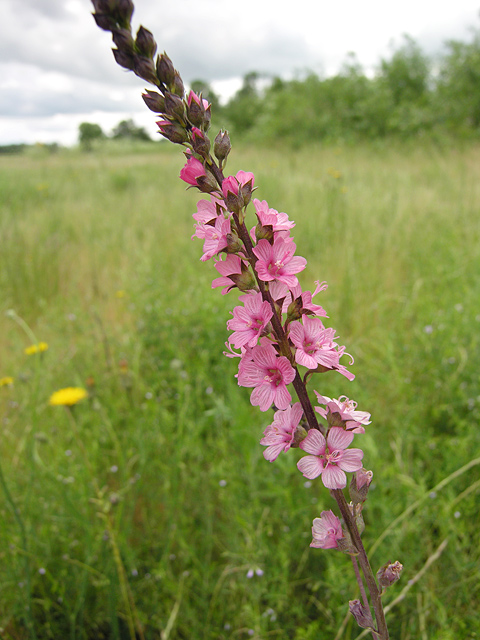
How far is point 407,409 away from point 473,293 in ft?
3.80

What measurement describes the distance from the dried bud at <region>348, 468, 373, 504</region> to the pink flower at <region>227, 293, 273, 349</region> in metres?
0.35

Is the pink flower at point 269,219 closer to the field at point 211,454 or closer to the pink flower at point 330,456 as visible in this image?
the pink flower at point 330,456

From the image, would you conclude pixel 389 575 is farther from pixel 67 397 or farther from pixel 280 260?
pixel 67 397

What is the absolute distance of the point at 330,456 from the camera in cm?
78

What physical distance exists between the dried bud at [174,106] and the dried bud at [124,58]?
8 cm

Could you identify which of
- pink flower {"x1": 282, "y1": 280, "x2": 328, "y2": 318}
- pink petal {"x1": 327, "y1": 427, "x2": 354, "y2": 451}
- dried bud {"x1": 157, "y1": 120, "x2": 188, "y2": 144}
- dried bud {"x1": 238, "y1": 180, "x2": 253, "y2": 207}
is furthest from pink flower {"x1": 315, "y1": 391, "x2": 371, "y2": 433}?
dried bud {"x1": 157, "y1": 120, "x2": 188, "y2": 144}

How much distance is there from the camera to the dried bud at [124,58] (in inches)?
29.6

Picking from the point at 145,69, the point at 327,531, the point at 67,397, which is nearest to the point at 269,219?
the point at 145,69

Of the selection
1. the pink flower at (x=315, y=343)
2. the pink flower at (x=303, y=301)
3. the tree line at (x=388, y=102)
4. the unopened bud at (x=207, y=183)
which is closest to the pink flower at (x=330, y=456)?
the pink flower at (x=315, y=343)

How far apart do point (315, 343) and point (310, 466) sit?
0.73ft

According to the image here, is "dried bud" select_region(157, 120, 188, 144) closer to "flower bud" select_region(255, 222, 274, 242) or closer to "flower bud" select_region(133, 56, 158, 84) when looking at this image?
"flower bud" select_region(133, 56, 158, 84)

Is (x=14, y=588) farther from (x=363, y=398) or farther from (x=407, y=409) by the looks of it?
(x=407, y=409)

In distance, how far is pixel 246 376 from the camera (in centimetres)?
78

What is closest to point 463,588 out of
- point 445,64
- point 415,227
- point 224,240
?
point 224,240
